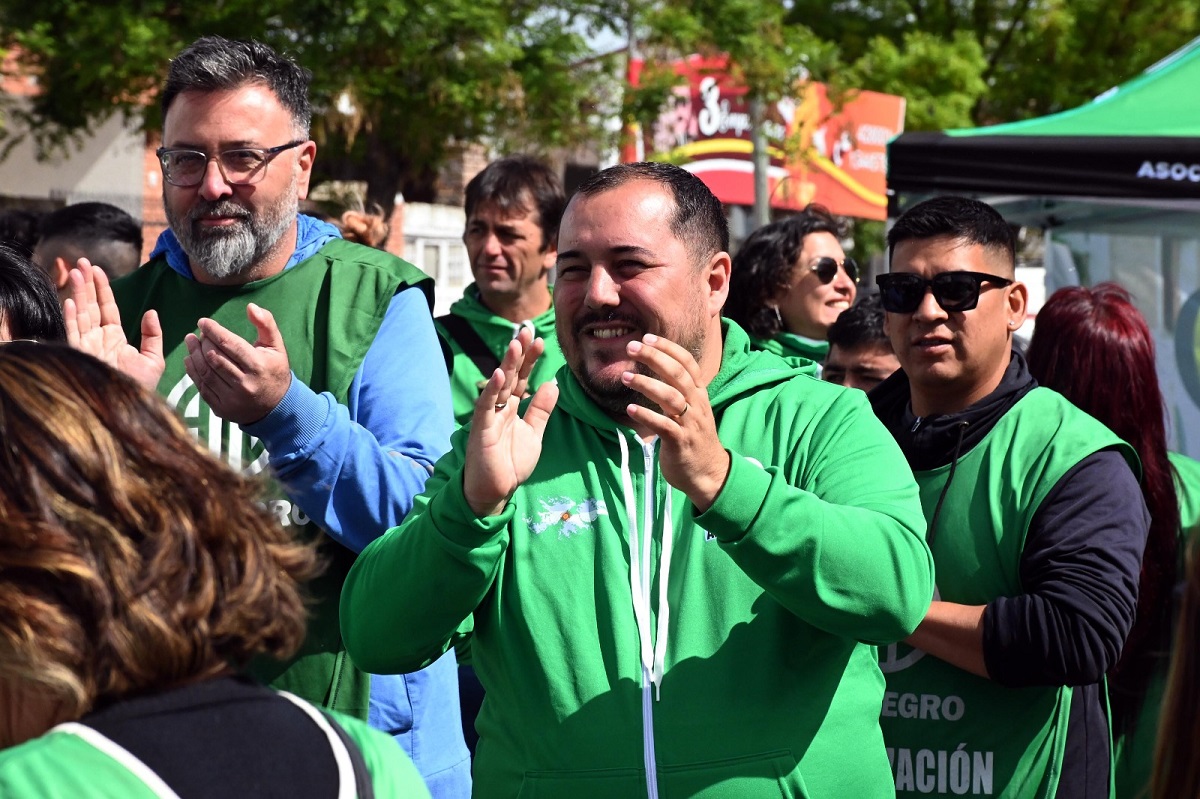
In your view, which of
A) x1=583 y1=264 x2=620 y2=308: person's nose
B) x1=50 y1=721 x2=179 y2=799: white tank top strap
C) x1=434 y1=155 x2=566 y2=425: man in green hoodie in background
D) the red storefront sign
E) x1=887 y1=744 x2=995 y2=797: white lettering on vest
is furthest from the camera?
the red storefront sign

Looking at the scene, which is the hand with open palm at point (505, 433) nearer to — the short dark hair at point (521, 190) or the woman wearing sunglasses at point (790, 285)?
the short dark hair at point (521, 190)

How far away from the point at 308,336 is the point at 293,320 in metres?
0.05

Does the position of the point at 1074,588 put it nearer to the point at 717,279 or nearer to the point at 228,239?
the point at 717,279

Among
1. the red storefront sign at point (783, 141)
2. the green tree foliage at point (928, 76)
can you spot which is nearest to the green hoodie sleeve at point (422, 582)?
the red storefront sign at point (783, 141)

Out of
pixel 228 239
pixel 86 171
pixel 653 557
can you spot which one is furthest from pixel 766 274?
pixel 86 171

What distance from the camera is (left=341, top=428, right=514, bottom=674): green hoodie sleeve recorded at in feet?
7.45

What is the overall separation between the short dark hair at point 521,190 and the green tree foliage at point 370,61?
13.8ft

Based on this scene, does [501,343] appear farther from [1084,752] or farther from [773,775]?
[773,775]

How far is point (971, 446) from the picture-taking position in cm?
311

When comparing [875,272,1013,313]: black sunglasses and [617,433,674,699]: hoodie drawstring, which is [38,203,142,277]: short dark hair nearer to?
[875,272,1013,313]: black sunglasses

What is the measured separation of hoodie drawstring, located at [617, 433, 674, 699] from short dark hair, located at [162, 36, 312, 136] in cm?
128

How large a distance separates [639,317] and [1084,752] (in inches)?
57.5

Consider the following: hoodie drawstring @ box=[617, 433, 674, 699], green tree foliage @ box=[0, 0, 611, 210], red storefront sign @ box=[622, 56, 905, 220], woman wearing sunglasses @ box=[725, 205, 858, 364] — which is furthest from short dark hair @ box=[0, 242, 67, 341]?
red storefront sign @ box=[622, 56, 905, 220]

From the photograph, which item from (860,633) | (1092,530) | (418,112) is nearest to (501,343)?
(1092,530)
